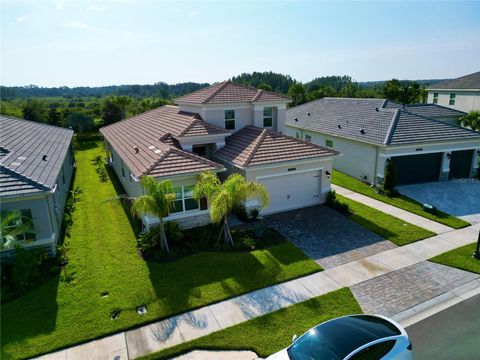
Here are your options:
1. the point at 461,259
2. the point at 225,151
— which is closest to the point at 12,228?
the point at 225,151

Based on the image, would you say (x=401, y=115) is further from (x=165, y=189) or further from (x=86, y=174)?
(x=86, y=174)

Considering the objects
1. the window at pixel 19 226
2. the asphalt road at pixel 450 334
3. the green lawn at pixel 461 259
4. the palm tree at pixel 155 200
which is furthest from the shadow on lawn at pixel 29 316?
the green lawn at pixel 461 259

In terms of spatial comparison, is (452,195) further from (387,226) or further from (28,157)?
(28,157)


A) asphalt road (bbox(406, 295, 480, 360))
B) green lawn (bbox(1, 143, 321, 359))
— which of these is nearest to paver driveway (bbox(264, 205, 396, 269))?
green lawn (bbox(1, 143, 321, 359))

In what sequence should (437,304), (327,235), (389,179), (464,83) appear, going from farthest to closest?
(464,83) < (389,179) < (327,235) < (437,304)

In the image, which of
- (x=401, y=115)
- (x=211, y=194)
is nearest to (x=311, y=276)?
(x=211, y=194)

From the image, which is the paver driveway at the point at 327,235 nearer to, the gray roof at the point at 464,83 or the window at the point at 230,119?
the window at the point at 230,119

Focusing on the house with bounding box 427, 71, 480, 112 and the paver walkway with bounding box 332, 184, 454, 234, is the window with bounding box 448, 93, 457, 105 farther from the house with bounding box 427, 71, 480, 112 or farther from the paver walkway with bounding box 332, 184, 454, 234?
the paver walkway with bounding box 332, 184, 454, 234

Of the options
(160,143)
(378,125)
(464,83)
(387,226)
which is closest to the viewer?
(387,226)
